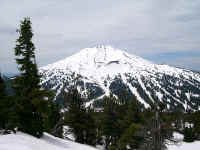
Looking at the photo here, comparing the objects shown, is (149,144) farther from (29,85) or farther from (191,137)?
(191,137)

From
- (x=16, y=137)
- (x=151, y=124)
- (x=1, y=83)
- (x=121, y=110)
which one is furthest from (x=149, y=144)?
(x=121, y=110)

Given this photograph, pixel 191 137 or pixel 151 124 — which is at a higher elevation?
pixel 151 124

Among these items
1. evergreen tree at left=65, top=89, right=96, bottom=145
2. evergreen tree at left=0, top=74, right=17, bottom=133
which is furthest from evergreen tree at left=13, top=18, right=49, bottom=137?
evergreen tree at left=65, top=89, right=96, bottom=145

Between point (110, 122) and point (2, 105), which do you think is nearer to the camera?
point (2, 105)

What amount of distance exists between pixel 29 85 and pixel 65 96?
16604mm

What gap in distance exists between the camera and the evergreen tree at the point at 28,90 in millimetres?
23141

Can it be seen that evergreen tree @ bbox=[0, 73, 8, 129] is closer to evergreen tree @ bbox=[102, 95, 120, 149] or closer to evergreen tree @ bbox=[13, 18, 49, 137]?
evergreen tree @ bbox=[13, 18, 49, 137]

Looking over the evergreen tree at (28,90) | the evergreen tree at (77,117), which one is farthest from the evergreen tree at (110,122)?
the evergreen tree at (28,90)

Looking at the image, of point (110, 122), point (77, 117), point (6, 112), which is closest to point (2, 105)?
point (6, 112)

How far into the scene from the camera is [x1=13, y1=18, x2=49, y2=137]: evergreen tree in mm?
23141

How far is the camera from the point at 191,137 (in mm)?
73688

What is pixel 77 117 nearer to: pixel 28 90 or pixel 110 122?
pixel 110 122

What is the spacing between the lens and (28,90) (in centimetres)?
2378

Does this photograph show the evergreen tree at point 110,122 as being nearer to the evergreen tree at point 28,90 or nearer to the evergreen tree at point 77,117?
the evergreen tree at point 77,117
